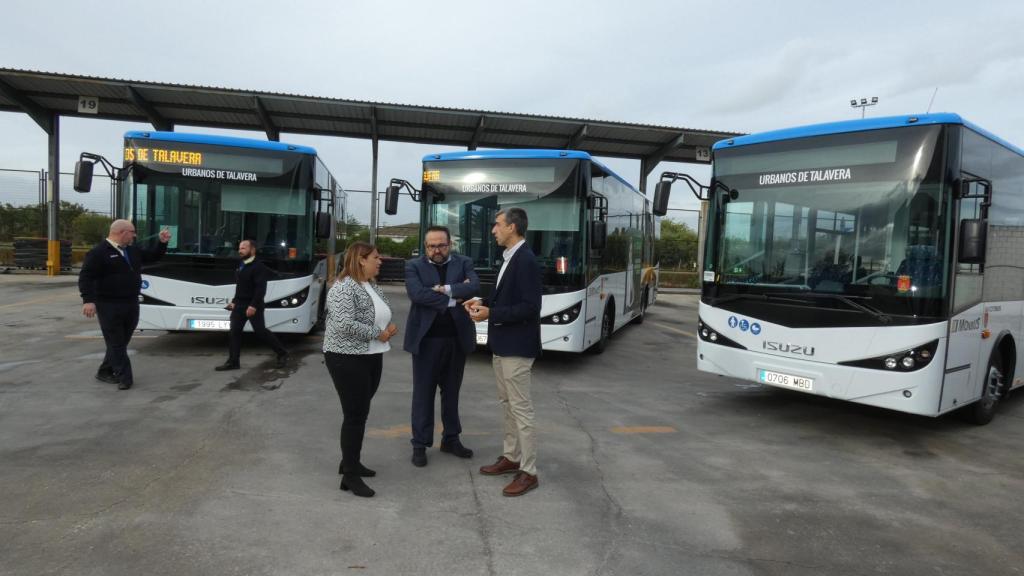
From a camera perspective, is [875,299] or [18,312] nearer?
[875,299]

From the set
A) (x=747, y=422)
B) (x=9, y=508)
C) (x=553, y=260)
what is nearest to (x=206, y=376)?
(x=9, y=508)

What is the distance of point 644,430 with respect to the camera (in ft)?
19.6

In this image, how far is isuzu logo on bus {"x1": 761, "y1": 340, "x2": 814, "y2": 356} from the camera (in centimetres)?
587

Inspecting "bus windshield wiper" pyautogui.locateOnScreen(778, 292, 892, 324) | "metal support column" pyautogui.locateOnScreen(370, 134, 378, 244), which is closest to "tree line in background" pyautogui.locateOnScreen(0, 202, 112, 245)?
"metal support column" pyautogui.locateOnScreen(370, 134, 378, 244)

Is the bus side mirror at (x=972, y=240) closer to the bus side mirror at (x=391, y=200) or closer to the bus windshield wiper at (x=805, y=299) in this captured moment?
the bus windshield wiper at (x=805, y=299)

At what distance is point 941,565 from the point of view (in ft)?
11.4

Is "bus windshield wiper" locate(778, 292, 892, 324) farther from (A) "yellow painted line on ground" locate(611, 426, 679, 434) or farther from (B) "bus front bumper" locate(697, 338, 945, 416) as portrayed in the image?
(A) "yellow painted line on ground" locate(611, 426, 679, 434)

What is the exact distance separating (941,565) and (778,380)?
270cm

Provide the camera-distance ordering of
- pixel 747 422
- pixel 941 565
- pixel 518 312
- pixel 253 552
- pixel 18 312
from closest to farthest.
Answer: pixel 253 552, pixel 941 565, pixel 518 312, pixel 747 422, pixel 18 312

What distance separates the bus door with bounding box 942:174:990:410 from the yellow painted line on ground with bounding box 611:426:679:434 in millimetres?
2348

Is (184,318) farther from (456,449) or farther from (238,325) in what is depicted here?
(456,449)

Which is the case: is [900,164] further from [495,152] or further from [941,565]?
[495,152]

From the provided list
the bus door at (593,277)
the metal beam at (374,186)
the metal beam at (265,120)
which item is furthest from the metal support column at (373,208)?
the bus door at (593,277)

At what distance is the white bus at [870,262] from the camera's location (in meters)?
5.30
